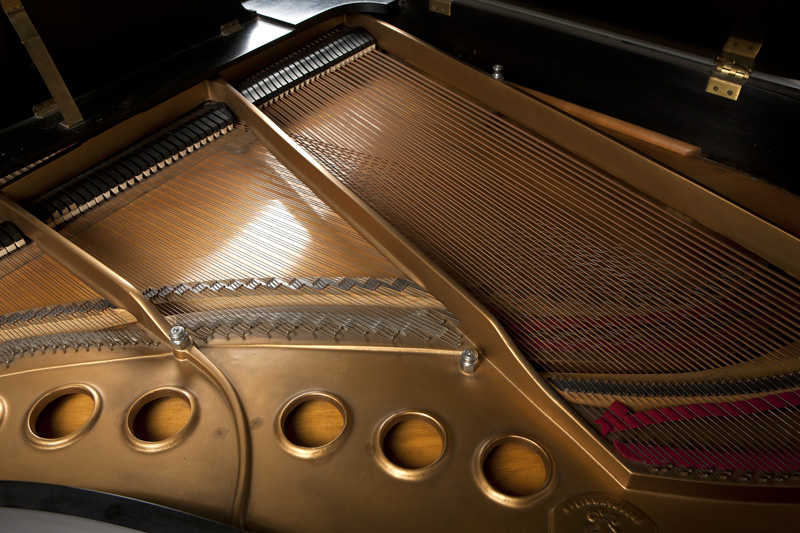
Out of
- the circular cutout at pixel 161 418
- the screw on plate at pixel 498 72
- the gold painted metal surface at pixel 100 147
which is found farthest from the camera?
the screw on plate at pixel 498 72

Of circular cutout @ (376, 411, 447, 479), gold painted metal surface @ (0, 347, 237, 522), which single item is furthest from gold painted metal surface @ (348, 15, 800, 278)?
gold painted metal surface @ (0, 347, 237, 522)

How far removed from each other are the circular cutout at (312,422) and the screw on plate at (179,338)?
0.44m

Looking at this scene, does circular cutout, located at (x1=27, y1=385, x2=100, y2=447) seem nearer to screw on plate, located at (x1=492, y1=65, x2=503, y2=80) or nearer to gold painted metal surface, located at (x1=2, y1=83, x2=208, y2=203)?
gold painted metal surface, located at (x1=2, y1=83, x2=208, y2=203)

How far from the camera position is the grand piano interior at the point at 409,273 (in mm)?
1827

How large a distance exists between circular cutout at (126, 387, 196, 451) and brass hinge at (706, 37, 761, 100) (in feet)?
6.91

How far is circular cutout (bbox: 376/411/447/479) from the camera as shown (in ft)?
6.10

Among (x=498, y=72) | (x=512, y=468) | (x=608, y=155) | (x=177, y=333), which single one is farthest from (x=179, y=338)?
(x=498, y=72)

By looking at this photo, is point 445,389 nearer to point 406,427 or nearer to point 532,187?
point 406,427

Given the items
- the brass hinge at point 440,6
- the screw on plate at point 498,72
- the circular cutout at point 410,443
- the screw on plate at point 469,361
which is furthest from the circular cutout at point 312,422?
the brass hinge at point 440,6

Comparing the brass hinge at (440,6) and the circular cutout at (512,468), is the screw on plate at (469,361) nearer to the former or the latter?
the circular cutout at (512,468)

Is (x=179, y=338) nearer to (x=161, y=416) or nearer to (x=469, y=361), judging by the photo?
(x=161, y=416)

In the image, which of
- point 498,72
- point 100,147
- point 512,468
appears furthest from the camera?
point 498,72

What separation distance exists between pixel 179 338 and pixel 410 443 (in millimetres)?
869

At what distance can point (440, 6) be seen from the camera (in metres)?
2.94
